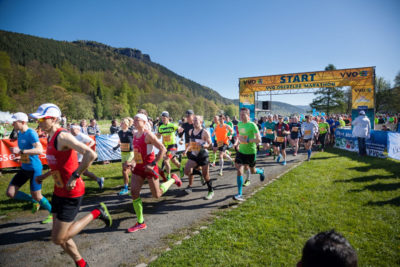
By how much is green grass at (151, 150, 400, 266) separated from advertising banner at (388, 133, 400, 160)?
11.2 ft

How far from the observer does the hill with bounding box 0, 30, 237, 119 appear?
56.9 m

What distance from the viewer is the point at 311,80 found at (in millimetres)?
19188

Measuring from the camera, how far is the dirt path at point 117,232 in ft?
10.7

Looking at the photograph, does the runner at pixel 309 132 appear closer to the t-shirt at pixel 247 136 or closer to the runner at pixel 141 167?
the t-shirt at pixel 247 136

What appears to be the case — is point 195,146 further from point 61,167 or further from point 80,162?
point 61,167

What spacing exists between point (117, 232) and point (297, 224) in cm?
357

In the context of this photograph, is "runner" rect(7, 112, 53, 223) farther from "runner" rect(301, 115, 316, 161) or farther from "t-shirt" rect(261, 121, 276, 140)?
"runner" rect(301, 115, 316, 161)

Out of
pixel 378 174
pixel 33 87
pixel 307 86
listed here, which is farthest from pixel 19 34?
pixel 378 174

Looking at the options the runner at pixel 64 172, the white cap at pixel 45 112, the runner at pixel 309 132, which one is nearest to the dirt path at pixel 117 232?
the runner at pixel 64 172

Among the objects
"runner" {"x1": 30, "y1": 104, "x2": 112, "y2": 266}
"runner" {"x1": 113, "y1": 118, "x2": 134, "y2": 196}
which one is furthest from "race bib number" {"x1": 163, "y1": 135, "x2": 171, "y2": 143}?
"runner" {"x1": 30, "y1": 104, "x2": 112, "y2": 266}

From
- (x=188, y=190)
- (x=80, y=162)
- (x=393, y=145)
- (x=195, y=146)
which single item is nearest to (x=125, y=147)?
(x=195, y=146)

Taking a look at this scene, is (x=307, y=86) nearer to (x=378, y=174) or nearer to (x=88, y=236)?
(x=378, y=174)

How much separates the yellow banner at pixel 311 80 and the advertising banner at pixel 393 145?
31.8 feet

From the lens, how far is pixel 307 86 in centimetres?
1939
